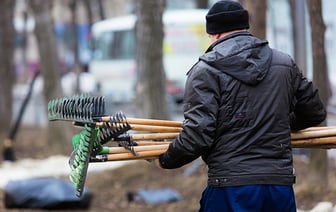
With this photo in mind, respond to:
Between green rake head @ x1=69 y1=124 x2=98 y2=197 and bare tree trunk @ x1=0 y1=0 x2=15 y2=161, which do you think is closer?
green rake head @ x1=69 y1=124 x2=98 y2=197

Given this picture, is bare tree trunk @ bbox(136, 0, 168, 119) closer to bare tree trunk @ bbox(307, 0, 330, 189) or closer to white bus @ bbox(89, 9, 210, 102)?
bare tree trunk @ bbox(307, 0, 330, 189)

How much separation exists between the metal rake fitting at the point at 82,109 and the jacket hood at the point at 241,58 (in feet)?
1.99

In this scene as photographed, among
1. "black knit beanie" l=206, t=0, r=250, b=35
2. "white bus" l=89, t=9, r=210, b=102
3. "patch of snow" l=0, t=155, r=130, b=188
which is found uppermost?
"black knit beanie" l=206, t=0, r=250, b=35

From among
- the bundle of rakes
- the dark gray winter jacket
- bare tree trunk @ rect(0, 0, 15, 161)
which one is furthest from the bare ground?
bare tree trunk @ rect(0, 0, 15, 161)

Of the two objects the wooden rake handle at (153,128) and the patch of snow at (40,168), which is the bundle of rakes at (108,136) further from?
the patch of snow at (40,168)

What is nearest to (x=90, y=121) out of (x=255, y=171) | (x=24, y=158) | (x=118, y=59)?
(x=255, y=171)

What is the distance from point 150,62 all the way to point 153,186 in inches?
74.8

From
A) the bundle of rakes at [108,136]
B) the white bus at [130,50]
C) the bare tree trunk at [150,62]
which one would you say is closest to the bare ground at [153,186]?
Result: the bare tree trunk at [150,62]

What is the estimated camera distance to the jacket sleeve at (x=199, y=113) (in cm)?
387

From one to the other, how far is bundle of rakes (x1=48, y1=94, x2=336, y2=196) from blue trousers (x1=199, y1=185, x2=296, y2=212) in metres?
0.38

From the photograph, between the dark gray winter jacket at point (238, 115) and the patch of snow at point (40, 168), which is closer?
the dark gray winter jacket at point (238, 115)

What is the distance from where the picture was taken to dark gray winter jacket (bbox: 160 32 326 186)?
3.90 metres

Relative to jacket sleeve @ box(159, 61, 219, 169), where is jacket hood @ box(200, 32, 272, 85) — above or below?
above

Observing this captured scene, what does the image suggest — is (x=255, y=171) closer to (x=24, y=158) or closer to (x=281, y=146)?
(x=281, y=146)
